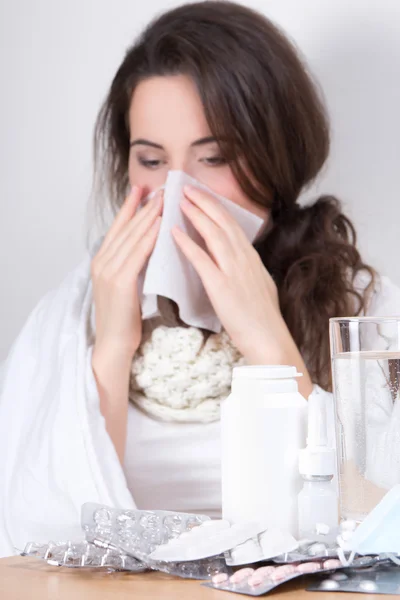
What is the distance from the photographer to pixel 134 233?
4.30 feet

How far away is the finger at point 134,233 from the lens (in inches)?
51.3

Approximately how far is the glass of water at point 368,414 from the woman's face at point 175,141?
75 centimetres

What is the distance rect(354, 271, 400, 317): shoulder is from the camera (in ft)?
4.51

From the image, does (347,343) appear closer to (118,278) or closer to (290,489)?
Answer: (290,489)

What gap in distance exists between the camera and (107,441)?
1.17 metres

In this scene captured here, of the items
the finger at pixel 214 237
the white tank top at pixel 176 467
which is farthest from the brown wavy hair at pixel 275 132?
the white tank top at pixel 176 467

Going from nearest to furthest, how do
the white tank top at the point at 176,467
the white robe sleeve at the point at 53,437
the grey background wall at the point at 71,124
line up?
the white robe sleeve at the point at 53,437 < the white tank top at the point at 176,467 < the grey background wall at the point at 71,124

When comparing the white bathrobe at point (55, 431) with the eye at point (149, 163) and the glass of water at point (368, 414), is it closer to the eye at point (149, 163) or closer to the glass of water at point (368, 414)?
the eye at point (149, 163)

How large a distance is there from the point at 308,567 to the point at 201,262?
2.57 ft

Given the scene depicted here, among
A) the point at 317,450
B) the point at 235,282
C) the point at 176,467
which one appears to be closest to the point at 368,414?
the point at 317,450

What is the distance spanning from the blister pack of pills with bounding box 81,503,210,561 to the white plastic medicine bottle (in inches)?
2.0

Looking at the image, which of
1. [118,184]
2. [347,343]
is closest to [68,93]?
[118,184]

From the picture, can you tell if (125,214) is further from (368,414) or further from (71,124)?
(368,414)

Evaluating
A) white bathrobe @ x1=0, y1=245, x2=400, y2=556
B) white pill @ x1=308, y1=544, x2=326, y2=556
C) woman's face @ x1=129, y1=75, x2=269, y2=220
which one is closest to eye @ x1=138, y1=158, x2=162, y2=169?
woman's face @ x1=129, y1=75, x2=269, y2=220
